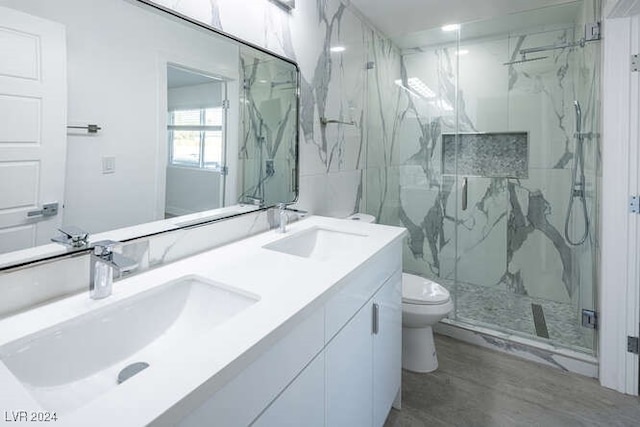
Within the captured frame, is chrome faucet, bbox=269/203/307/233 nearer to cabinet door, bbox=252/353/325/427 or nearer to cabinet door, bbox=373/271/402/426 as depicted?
cabinet door, bbox=373/271/402/426

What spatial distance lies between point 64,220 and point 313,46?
1546mm

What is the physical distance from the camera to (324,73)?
2.08 m

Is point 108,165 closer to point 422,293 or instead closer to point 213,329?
point 213,329

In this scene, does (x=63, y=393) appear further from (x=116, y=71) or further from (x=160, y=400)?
(x=116, y=71)

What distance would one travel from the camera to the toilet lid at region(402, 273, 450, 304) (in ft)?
6.20

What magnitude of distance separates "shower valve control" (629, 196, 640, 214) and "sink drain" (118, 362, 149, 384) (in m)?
2.21

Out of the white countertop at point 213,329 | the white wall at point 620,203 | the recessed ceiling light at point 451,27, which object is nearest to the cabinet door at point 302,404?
the white countertop at point 213,329

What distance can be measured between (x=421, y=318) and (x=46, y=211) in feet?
5.52

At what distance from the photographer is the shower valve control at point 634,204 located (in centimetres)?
175

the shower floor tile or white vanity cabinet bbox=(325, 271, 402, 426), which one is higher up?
white vanity cabinet bbox=(325, 271, 402, 426)

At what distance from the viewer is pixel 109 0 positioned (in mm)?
985

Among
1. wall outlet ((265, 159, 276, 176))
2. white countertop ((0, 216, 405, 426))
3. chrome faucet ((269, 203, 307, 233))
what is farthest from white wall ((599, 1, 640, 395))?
wall outlet ((265, 159, 276, 176))

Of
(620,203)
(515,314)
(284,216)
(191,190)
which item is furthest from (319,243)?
(515,314)

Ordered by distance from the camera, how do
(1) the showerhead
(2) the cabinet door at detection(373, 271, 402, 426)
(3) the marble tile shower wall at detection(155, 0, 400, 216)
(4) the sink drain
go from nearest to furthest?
(4) the sink drain < (2) the cabinet door at detection(373, 271, 402, 426) < (3) the marble tile shower wall at detection(155, 0, 400, 216) < (1) the showerhead
